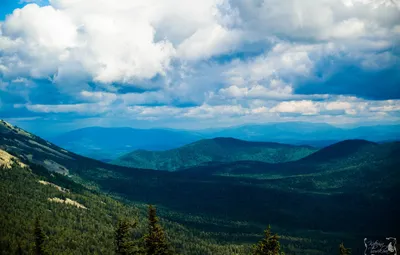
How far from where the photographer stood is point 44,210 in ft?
632

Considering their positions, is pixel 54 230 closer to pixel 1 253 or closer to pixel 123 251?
pixel 1 253

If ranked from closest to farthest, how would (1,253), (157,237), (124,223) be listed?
(157,237)
(124,223)
(1,253)

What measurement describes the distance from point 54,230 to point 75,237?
39.1 feet

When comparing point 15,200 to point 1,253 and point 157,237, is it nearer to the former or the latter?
point 1,253

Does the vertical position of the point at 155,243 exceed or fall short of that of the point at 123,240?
it exceeds it

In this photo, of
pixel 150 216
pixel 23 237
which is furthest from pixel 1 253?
pixel 150 216

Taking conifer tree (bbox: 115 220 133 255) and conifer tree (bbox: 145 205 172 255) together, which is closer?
conifer tree (bbox: 145 205 172 255)

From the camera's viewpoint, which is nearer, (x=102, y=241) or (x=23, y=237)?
(x=23, y=237)

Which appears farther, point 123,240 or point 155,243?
point 123,240

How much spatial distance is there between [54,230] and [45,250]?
11147cm

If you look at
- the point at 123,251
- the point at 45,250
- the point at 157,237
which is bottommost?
the point at 45,250

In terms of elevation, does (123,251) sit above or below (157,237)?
below

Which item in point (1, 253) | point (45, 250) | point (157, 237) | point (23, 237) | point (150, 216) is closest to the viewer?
point (157, 237)

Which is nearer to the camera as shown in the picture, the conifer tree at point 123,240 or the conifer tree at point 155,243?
the conifer tree at point 155,243
